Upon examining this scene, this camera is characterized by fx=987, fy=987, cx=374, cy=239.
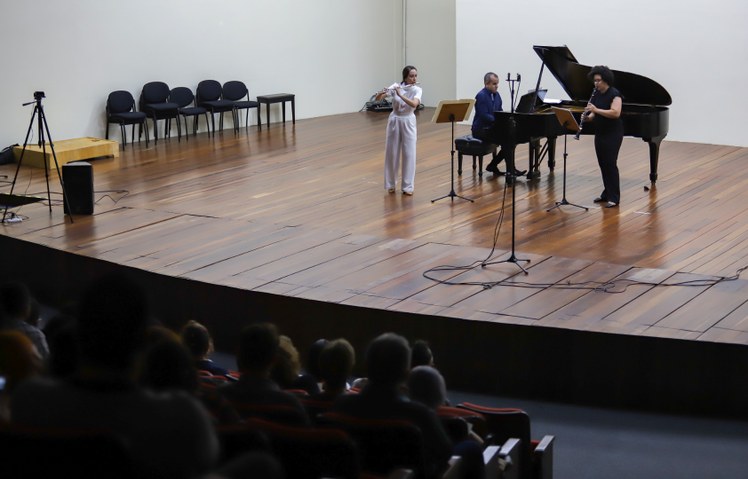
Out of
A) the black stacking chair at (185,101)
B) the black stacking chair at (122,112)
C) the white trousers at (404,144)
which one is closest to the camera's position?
the white trousers at (404,144)

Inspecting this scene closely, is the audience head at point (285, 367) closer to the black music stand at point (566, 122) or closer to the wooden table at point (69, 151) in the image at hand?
the black music stand at point (566, 122)

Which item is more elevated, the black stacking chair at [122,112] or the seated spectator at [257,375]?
the black stacking chair at [122,112]

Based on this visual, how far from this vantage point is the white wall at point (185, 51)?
11.7 m

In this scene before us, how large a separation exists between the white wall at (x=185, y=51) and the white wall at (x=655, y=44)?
2.47 metres

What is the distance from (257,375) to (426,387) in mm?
614

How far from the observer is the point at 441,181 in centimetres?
1016

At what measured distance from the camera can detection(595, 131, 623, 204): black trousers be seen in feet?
29.0

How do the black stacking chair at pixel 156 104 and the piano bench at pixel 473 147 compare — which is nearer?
the piano bench at pixel 473 147

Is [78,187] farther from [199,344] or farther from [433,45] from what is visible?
[433,45]

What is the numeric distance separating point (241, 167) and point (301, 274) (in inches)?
187

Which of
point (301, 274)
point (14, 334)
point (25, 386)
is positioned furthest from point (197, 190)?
point (25, 386)

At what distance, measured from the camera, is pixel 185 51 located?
13.5 m

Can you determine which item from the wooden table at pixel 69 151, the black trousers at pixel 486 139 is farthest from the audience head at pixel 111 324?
the wooden table at pixel 69 151

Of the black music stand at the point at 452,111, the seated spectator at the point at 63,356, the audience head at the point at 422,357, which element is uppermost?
the black music stand at the point at 452,111
